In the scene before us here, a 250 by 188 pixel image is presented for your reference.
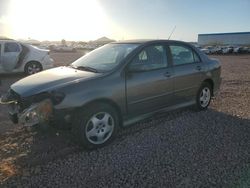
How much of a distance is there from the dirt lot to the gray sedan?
0.35m

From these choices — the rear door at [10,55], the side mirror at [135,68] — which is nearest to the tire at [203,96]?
the side mirror at [135,68]

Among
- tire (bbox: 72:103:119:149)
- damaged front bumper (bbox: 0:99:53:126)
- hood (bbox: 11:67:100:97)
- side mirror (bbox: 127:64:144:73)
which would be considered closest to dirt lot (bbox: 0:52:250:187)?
tire (bbox: 72:103:119:149)

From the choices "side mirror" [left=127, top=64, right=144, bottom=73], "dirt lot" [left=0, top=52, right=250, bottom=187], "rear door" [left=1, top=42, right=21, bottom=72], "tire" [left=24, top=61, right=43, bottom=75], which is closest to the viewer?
"dirt lot" [left=0, top=52, right=250, bottom=187]

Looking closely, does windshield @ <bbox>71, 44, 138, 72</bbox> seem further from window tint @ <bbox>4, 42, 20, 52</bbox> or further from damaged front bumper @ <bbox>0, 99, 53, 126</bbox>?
window tint @ <bbox>4, 42, 20, 52</bbox>

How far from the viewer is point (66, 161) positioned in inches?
157

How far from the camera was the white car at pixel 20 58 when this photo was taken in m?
11.1

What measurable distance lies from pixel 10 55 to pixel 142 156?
28.8ft

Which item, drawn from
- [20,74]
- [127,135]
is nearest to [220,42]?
[20,74]

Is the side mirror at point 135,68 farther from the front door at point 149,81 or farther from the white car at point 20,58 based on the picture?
the white car at point 20,58

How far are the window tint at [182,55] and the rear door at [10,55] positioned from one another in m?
7.64

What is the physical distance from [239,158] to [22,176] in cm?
291

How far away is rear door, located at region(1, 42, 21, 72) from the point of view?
11.1 metres

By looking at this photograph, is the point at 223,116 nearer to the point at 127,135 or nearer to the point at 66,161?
the point at 127,135

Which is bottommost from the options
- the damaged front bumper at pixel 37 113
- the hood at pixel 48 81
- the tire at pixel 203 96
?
the tire at pixel 203 96
